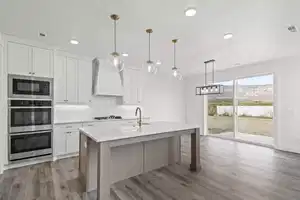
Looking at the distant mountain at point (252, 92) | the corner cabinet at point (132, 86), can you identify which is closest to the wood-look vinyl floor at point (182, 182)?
the distant mountain at point (252, 92)

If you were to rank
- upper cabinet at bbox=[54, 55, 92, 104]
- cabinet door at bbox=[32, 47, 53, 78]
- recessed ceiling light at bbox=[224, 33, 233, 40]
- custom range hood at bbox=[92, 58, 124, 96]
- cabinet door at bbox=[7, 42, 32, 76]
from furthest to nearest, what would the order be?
custom range hood at bbox=[92, 58, 124, 96]
upper cabinet at bbox=[54, 55, 92, 104]
cabinet door at bbox=[32, 47, 53, 78]
cabinet door at bbox=[7, 42, 32, 76]
recessed ceiling light at bbox=[224, 33, 233, 40]

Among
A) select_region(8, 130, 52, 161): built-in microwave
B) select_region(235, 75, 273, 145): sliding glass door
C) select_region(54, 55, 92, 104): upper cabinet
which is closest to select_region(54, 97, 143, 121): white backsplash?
select_region(54, 55, 92, 104): upper cabinet

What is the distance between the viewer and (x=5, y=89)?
11.0 feet

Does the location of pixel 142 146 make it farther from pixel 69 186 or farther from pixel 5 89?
pixel 5 89

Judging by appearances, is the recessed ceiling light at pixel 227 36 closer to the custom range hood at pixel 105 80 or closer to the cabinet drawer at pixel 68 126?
the custom range hood at pixel 105 80

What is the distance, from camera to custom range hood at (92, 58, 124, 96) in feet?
16.1

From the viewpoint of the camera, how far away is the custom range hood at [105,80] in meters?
4.92

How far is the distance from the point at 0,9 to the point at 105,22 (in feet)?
4.99

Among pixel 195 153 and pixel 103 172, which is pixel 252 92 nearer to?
pixel 195 153

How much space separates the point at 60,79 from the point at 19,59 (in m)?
0.98

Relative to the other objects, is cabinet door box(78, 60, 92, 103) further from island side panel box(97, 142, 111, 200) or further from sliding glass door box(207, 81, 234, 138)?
sliding glass door box(207, 81, 234, 138)

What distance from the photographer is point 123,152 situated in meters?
2.98

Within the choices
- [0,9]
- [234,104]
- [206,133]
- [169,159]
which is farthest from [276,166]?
[0,9]

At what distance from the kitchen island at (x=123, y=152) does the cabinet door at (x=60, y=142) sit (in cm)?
126
